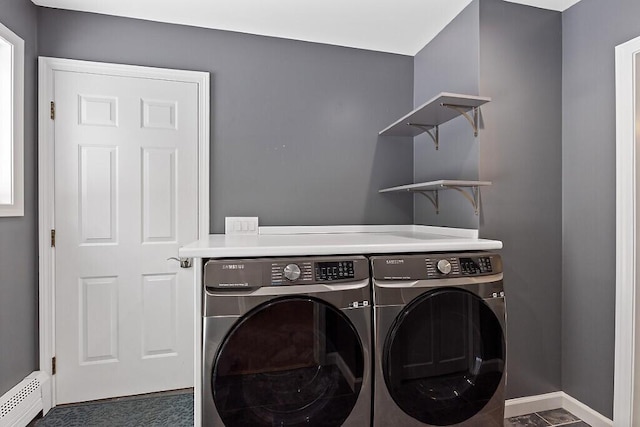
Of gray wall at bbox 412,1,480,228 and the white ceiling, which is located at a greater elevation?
the white ceiling

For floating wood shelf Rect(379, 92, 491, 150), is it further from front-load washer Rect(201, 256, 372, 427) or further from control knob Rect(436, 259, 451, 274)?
front-load washer Rect(201, 256, 372, 427)

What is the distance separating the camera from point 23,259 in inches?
75.6

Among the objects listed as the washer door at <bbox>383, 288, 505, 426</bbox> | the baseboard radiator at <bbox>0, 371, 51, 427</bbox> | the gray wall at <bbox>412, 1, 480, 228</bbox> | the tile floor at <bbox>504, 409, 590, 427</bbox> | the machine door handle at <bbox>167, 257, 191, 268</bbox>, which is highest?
the gray wall at <bbox>412, 1, 480, 228</bbox>

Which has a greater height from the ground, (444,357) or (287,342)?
(287,342)

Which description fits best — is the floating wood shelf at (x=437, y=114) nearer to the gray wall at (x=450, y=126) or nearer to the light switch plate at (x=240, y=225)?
the gray wall at (x=450, y=126)

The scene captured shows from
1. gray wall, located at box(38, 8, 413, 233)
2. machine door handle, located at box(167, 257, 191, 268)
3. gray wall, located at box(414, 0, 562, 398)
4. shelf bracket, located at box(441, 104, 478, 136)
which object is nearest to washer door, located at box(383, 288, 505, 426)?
gray wall, located at box(414, 0, 562, 398)

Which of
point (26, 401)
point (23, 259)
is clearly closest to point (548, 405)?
point (26, 401)

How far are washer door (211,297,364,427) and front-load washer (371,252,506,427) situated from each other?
0.16 meters

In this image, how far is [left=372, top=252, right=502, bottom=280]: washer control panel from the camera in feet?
5.10

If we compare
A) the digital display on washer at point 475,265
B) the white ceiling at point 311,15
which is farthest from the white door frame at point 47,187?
the digital display on washer at point 475,265

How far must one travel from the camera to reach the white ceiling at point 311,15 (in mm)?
2016

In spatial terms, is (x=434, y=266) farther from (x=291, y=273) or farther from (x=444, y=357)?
(x=291, y=273)

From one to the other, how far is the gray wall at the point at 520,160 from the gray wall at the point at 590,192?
5 centimetres

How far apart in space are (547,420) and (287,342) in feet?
5.28
